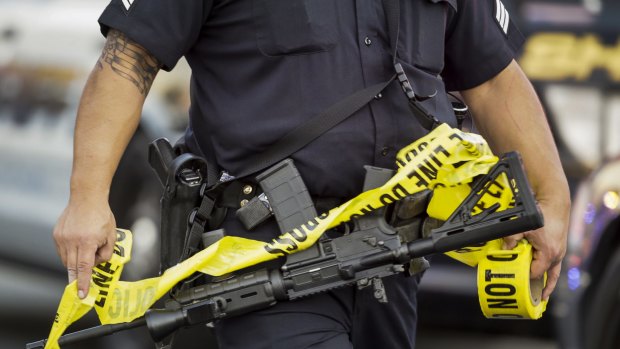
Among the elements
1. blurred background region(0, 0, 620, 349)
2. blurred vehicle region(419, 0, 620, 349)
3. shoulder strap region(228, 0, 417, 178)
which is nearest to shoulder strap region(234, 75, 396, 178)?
shoulder strap region(228, 0, 417, 178)

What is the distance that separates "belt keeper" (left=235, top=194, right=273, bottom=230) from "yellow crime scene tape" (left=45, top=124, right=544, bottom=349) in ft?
0.19

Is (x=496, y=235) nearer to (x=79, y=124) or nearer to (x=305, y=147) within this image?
(x=305, y=147)

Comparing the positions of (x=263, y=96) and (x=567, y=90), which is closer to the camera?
(x=263, y=96)

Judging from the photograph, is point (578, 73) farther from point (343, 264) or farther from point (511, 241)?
point (343, 264)

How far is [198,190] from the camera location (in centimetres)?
384

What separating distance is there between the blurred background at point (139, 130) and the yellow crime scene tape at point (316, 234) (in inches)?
112

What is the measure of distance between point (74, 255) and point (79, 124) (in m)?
0.34

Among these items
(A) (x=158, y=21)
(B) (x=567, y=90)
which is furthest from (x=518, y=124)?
(B) (x=567, y=90)

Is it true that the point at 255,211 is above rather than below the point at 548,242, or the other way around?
above

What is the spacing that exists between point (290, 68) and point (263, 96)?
10 centimetres

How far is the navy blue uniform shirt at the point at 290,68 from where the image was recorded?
371cm

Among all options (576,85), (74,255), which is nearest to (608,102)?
(576,85)

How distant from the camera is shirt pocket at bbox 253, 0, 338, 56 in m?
3.71

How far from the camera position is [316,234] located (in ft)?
12.0
